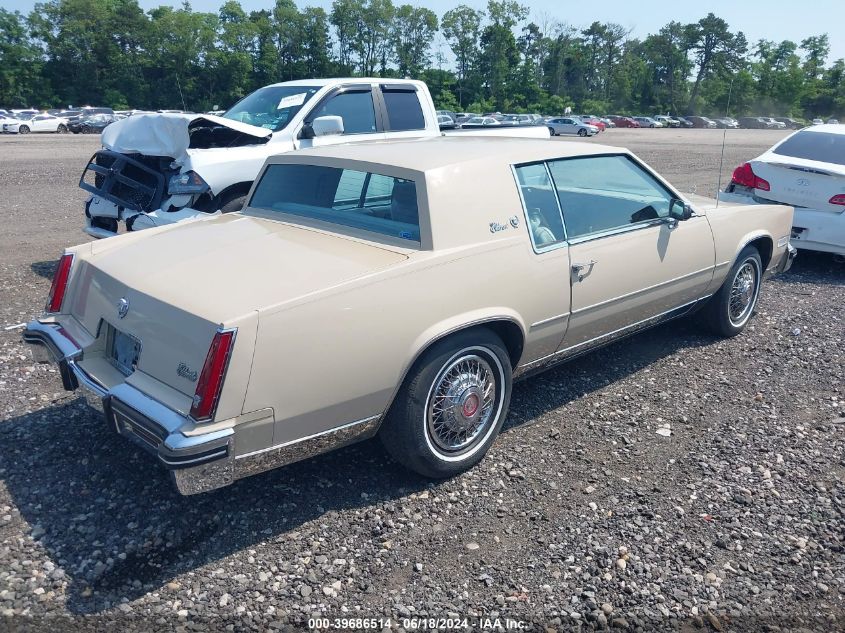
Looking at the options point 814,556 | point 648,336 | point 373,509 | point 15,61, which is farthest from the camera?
point 15,61

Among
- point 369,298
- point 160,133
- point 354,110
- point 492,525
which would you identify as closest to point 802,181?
point 354,110

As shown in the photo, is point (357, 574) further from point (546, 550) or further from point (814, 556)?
point (814, 556)

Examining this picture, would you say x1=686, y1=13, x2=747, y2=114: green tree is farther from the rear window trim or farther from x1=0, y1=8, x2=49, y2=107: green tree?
the rear window trim

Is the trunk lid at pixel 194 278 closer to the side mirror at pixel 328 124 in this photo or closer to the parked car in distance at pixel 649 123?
the side mirror at pixel 328 124

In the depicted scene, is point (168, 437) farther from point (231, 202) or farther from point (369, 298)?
point (231, 202)

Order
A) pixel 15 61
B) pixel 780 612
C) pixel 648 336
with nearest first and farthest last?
pixel 780 612 → pixel 648 336 → pixel 15 61

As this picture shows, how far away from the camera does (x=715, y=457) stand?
3.90m

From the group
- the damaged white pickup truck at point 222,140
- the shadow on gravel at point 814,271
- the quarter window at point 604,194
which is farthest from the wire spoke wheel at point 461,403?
the shadow on gravel at point 814,271

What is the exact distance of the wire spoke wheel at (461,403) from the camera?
3.48 meters

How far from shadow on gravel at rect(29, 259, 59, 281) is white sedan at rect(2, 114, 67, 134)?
42057mm

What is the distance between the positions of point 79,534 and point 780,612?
116 inches

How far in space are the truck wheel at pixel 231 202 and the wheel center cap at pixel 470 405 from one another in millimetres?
4154

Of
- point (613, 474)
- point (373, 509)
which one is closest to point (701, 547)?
point (613, 474)

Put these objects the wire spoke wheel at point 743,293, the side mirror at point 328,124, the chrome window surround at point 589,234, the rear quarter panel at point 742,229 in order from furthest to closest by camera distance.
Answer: the side mirror at point 328,124, the wire spoke wheel at point 743,293, the rear quarter panel at point 742,229, the chrome window surround at point 589,234
